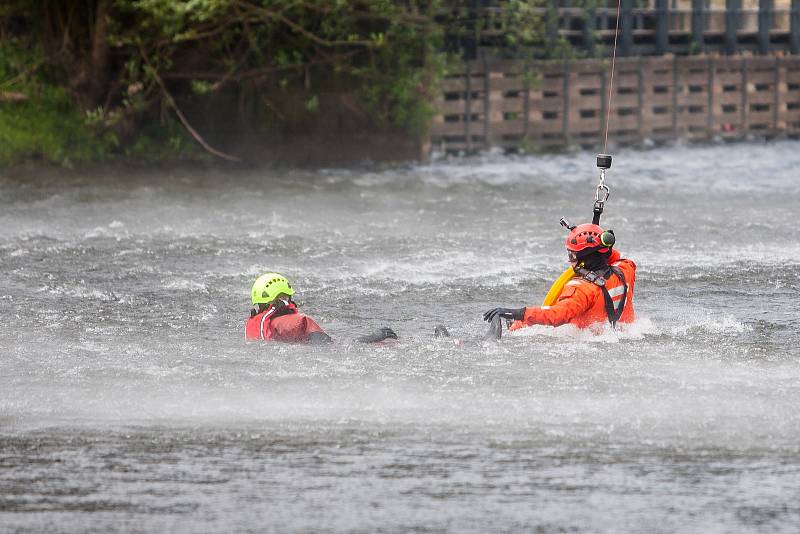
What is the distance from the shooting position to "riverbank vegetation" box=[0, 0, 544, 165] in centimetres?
2262

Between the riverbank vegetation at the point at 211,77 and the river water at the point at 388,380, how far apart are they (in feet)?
13.0

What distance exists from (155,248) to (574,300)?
6726 mm

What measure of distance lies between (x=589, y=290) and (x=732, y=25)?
17791 mm

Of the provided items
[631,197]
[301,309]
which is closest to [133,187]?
[631,197]

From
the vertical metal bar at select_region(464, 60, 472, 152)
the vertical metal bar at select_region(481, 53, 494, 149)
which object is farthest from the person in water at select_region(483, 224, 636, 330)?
the vertical metal bar at select_region(481, 53, 494, 149)

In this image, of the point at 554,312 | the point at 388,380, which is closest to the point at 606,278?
the point at 554,312

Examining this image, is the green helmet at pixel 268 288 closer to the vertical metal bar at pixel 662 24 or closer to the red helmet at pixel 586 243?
the red helmet at pixel 586 243

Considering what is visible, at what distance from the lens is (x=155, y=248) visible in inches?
649

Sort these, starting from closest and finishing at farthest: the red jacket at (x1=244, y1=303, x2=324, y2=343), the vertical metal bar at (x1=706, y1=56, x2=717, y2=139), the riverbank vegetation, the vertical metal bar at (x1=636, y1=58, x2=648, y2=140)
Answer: the red jacket at (x1=244, y1=303, x2=324, y2=343) → the riverbank vegetation → the vertical metal bar at (x1=636, y1=58, x2=648, y2=140) → the vertical metal bar at (x1=706, y1=56, x2=717, y2=139)

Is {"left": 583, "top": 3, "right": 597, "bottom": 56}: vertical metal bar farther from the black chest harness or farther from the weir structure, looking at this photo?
the black chest harness

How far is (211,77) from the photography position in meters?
23.3

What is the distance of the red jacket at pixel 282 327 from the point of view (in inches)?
451

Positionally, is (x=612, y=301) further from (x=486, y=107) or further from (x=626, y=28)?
(x=626, y=28)

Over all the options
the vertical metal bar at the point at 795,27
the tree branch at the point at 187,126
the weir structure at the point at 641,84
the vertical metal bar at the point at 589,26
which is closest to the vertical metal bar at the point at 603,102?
the weir structure at the point at 641,84
